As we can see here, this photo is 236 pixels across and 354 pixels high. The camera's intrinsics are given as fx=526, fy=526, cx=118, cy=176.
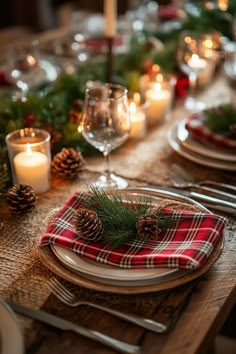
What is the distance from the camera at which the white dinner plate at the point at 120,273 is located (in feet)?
2.48

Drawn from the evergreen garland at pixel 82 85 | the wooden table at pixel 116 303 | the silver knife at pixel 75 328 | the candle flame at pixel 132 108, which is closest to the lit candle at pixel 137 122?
the candle flame at pixel 132 108

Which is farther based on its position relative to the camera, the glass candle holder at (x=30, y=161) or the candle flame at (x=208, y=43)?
the candle flame at (x=208, y=43)

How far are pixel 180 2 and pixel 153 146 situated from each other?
6.08 ft

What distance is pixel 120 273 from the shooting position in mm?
766

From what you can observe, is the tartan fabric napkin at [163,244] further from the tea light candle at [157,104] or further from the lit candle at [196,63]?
the lit candle at [196,63]

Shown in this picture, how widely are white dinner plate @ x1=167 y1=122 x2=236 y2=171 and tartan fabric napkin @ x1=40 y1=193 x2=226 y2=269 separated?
29 cm

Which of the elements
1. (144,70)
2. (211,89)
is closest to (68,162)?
(144,70)

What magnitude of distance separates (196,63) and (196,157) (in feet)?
1.50

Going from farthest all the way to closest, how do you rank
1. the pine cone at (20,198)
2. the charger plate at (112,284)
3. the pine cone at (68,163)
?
the pine cone at (68,163), the pine cone at (20,198), the charger plate at (112,284)

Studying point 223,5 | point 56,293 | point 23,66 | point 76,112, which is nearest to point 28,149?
point 76,112

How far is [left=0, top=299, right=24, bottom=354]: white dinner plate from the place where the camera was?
2.13 ft

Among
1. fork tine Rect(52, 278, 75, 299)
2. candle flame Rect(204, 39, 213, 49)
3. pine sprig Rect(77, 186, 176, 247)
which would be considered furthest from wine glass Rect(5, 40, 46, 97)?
fork tine Rect(52, 278, 75, 299)

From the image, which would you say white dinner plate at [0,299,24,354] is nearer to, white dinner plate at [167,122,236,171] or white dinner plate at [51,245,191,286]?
white dinner plate at [51,245,191,286]

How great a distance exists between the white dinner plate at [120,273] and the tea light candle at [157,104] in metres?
0.67
